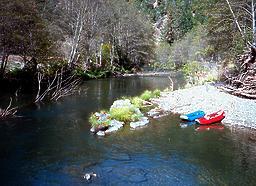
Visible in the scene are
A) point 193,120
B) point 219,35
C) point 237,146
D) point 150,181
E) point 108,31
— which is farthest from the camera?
point 108,31

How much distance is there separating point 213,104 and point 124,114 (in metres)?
7.87

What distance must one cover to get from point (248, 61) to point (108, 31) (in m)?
42.4

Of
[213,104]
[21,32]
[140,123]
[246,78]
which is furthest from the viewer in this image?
[21,32]

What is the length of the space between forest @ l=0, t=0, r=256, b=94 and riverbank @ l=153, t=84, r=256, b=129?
2470 mm

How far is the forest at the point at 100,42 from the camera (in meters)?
37.3

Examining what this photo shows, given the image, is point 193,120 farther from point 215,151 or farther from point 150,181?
point 150,181

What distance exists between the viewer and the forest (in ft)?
122

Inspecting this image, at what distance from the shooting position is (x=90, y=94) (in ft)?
127

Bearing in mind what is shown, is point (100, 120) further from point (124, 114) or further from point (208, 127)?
point (208, 127)

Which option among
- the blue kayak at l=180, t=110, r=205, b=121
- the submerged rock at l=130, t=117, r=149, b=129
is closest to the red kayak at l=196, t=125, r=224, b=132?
the blue kayak at l=180, t=110, r=205, b=121

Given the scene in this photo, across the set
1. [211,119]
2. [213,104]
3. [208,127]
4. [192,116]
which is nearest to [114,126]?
[192,116]

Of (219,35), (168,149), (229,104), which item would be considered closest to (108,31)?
(219,35)

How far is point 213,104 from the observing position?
1134 inches

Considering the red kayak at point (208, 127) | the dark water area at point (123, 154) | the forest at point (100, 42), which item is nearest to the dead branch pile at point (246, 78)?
the forest at point (100, 42)
